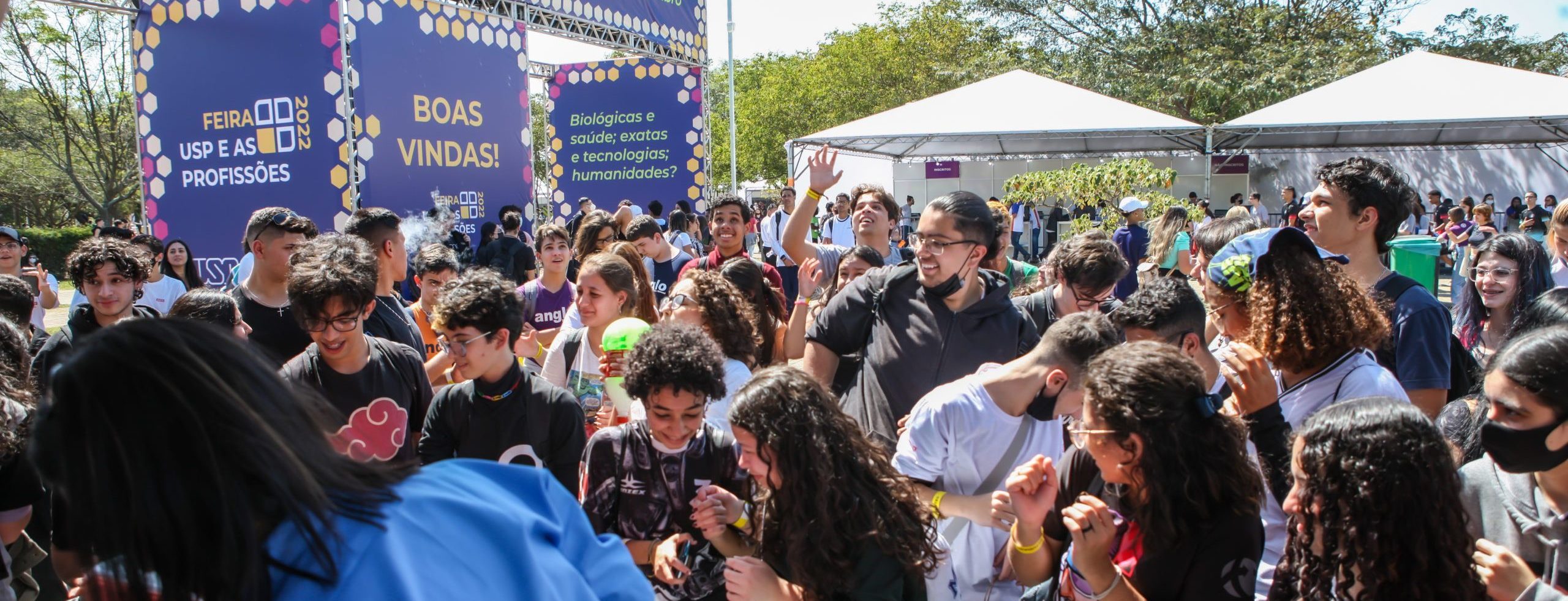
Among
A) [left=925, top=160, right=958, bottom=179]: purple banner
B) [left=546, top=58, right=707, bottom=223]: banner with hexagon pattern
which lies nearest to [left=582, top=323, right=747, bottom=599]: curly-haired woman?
[left=546, top=58, right=707, bottom=223]: banner with hexagon pattern

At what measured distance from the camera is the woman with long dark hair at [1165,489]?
204 centimetres

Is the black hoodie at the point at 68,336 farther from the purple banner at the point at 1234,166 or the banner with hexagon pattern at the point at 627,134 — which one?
the purple banner at the point at 1234,166

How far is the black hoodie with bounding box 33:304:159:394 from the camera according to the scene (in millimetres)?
3320

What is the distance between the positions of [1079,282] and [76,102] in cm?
3153

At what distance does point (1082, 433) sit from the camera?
2.18m

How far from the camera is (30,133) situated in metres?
28.5

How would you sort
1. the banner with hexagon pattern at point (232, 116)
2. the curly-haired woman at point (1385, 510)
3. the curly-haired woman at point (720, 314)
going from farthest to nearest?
the banner with hexagon pattern at point (232, 116), the curly-haired woman at point (720, 314), the curly-haired woman at point (1385, 510)

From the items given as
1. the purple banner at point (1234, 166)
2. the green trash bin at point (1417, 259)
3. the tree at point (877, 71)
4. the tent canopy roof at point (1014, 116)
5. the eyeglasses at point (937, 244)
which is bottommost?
the green trash bin at point (1417, 259)

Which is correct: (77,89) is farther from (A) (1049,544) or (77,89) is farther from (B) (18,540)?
(A) (1049,544)

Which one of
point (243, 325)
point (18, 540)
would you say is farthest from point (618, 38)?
point (18, 540)

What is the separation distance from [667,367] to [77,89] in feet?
100

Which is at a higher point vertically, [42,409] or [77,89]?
[77,89]

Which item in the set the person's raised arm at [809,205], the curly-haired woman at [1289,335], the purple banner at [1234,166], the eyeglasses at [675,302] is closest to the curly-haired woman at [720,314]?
the eyeglasses at [675,302]

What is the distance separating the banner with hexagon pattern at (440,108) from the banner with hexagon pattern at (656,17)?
144 centimetres
